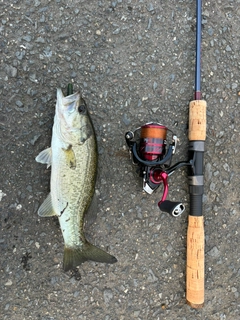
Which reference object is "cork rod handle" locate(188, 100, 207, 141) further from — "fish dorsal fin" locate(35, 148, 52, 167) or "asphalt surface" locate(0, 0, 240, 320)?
"fish dorsal fin" locate(35, 148, 52, 167)

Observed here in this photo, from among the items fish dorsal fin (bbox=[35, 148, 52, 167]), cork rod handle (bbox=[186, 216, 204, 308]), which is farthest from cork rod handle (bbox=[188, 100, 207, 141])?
fish dorsal fin (bbox=[35, 148, 52, 167])

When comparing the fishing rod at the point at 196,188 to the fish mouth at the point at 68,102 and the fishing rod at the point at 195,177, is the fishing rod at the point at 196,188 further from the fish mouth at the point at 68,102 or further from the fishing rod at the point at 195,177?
the fish mouth at the point at 68,102

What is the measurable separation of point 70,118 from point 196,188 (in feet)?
3.64

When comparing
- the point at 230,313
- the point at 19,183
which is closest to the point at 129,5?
the point at 19,183

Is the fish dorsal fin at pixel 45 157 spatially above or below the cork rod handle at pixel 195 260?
above

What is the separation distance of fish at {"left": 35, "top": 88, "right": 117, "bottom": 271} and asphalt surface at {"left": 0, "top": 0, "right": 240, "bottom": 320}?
0.22 metres

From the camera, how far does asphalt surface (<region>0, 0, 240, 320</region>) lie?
2.41m

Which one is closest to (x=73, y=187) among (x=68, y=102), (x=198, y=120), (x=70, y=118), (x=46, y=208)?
(x=46, y=208)

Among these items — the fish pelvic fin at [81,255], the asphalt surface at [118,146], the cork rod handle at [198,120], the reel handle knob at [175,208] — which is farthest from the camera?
the cork rod handle at [198,120]

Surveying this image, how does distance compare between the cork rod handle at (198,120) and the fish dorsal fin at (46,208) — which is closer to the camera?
the fish dorsal fin at (46,208)

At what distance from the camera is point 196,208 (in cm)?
265

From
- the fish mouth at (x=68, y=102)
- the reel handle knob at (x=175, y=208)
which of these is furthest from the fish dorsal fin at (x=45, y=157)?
the reel handle knob at (x=175, y=208)

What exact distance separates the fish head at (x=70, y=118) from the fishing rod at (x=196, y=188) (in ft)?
2.93

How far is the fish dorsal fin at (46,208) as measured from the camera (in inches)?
91.5
